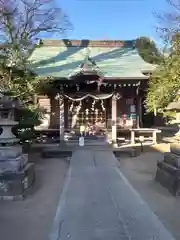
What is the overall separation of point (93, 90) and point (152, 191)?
9266 millimetres

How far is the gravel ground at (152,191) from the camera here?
5.69m

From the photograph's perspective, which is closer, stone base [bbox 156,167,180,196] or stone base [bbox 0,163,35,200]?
stone base [bbox 0,163,35,200]

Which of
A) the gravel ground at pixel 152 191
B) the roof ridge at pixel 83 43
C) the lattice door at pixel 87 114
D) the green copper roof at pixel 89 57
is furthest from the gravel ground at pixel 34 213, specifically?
the roof ridge at pixel 83 43

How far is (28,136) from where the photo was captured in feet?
37.6

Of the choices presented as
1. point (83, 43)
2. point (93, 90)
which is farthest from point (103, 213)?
point (83, 43)

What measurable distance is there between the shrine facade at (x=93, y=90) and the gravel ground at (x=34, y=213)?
659cm

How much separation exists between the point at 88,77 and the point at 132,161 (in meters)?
4.77

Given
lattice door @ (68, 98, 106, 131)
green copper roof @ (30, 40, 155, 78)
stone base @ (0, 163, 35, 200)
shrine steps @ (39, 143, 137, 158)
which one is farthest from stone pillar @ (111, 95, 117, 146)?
stone base @ (0, 163, 35, 200)

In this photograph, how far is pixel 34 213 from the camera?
19.9 feet

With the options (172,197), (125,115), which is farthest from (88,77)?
(172,197)

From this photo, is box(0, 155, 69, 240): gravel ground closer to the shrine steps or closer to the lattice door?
the shrine steps

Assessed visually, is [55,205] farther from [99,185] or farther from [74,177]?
[74,177]

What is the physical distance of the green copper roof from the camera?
16.4m

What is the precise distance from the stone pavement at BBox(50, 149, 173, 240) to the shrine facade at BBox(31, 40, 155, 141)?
6.87m
